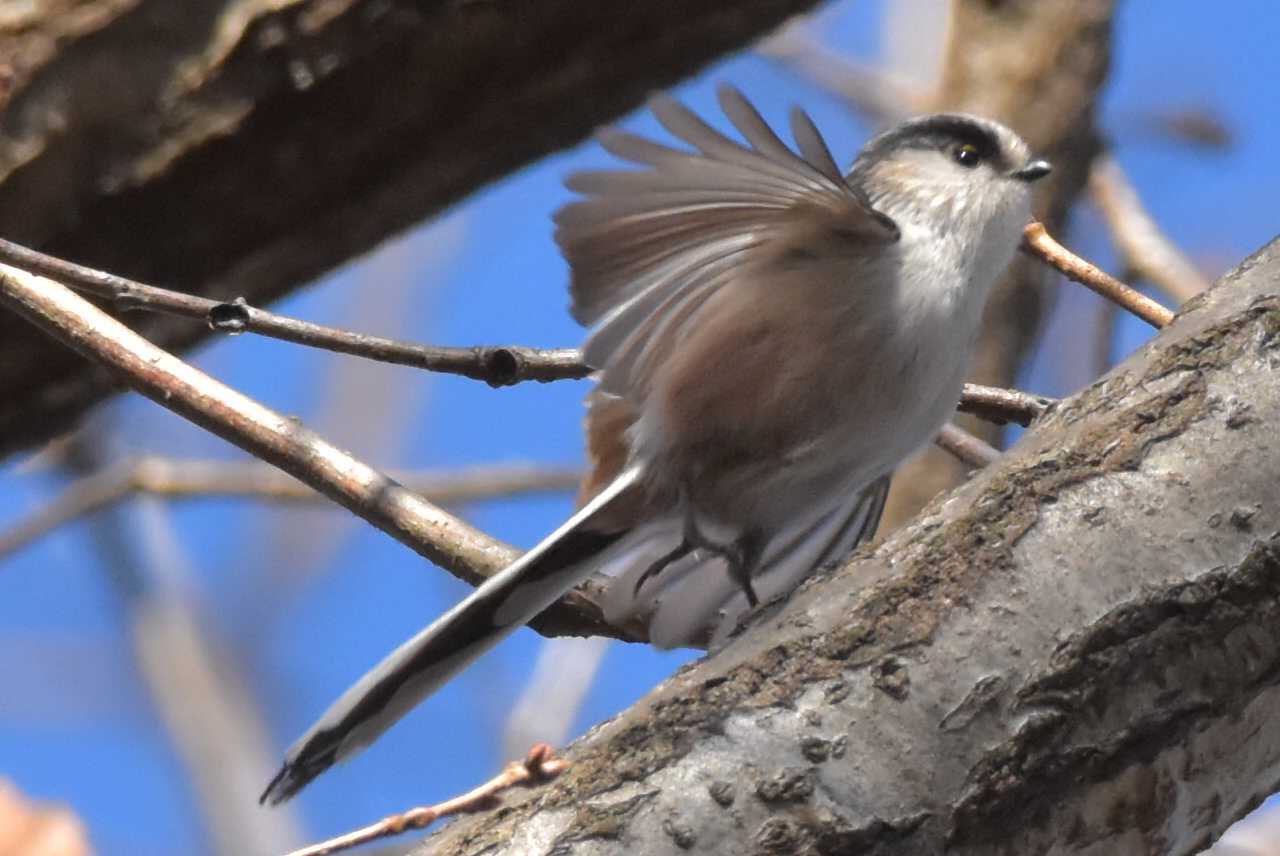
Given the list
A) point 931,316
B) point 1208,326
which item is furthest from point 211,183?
point 1208,326

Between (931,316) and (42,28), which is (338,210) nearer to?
(42,28)

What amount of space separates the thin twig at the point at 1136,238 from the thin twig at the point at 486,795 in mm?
1914

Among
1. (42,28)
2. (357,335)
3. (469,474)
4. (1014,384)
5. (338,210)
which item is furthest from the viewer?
(1014,384)

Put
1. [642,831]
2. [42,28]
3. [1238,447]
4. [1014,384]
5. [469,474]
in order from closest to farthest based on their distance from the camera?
[642,831], [1238,447], [42,28], [469,474], [1014,384]

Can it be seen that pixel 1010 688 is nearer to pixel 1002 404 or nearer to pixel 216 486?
pixel 1002 404

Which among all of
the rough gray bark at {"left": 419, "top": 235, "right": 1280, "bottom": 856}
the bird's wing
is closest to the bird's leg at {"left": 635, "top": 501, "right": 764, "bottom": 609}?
the bird's wing

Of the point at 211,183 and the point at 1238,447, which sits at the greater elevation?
the point at 211,183

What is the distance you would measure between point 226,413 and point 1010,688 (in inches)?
36.3

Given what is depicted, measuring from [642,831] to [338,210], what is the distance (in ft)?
4.69

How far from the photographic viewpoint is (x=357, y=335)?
4.79 feet

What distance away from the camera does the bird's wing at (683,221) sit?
5.32 feet

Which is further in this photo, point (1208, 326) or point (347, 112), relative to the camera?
point (347, 112)

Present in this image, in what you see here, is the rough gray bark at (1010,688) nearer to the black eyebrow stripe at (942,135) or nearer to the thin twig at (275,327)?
the thin twig at (275,327)

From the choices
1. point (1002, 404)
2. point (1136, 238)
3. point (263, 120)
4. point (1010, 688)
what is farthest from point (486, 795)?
point (1136, 238)
